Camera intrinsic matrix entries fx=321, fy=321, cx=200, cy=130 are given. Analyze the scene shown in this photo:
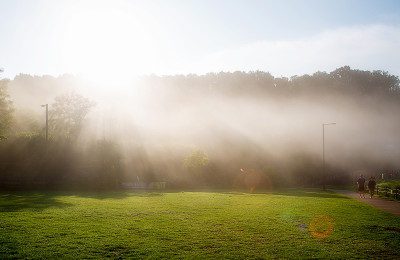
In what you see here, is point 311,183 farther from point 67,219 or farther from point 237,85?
point 67,219

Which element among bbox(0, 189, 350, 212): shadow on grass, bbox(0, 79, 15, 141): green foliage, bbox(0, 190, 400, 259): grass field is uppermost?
bbox(0, 79, 15, 141): green foliage

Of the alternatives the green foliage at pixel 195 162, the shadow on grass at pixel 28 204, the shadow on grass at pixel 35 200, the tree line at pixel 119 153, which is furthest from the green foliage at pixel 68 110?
the shadow on grass at pixel 28 204

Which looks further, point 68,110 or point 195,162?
point 68,110

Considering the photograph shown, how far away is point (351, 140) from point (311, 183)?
45.3 meters

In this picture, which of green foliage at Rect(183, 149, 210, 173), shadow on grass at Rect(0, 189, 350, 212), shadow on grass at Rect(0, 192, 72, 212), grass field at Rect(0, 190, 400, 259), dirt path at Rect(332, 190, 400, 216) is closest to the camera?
grass field at Rect(0, 190, 400, 259)

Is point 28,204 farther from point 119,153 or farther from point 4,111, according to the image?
point 119,153

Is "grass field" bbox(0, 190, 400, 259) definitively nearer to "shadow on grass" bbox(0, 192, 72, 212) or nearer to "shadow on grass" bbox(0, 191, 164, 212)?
"shadow on grass" bbox(0, 192, 72, 212)

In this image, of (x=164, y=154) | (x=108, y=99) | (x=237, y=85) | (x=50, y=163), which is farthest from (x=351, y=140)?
(x=50, y=163)

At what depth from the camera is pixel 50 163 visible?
54562 millimetres

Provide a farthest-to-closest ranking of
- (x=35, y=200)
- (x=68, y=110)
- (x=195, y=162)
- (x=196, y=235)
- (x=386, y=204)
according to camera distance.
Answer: (x=68, y=110) < (x=195, y=162) < (x=35, y=200) < (x=386, y=204) < (x=196, y=235)

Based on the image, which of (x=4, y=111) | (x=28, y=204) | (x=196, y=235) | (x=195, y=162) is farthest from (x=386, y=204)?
(x=4, y=111)

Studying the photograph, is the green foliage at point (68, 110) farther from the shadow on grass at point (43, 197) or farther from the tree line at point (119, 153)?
the shadow on grass at point (43, 197)

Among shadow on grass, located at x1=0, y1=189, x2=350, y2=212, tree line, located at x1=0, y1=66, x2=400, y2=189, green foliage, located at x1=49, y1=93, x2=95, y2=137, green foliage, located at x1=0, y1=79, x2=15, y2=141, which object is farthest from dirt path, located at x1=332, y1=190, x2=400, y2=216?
green foliage, located at x1=49, y1=93, x2=95, y2=137

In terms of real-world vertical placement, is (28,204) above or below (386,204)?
above
